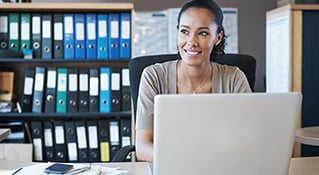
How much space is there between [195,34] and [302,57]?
154cm

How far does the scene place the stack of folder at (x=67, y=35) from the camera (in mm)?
3000

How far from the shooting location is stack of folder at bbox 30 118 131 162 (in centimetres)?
305

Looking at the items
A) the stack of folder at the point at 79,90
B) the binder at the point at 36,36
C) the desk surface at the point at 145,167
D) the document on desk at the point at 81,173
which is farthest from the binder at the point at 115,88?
the document on desk at the point at 81,173

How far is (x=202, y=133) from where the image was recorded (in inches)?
41.6

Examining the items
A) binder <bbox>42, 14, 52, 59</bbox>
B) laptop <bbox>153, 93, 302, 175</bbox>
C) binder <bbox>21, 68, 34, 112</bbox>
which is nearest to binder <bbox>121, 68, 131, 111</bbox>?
binder <bbox>42, 14, 52, 59</bbox>

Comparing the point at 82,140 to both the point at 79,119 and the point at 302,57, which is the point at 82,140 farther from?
the point at 302,57

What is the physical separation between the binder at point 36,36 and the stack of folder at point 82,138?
48 centimetres

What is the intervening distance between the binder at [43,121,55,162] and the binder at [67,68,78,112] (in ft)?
0.63

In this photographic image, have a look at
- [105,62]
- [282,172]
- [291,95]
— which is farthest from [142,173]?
[105,62]

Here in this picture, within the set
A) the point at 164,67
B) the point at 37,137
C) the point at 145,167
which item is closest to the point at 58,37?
the point at 37,137

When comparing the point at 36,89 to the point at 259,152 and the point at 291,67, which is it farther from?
the point at 259,152

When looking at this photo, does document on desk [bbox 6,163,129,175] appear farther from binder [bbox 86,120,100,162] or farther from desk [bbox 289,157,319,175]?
binder [bbox 86,120,100,162]

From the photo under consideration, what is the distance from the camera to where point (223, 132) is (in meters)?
1.06

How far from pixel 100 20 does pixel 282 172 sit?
6.91ft
